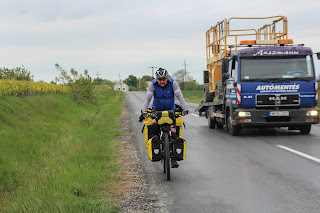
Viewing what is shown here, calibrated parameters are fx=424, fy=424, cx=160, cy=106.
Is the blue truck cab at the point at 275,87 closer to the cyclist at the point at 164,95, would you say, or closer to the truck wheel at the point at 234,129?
the truck wheel at the point at 234,129

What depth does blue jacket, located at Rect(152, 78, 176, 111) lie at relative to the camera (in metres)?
7.50

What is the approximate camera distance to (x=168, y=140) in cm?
727

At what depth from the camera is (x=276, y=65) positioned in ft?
42.4

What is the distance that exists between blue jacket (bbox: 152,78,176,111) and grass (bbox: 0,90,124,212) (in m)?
1.53

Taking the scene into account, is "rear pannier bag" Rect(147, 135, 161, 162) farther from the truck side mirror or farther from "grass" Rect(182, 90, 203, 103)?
"grass" Rect(182, 90, 203, 103)

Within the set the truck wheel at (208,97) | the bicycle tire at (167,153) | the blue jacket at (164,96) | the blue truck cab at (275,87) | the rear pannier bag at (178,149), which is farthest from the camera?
the truck wheel at (208,97)

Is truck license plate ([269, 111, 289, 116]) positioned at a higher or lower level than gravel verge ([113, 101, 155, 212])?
higher

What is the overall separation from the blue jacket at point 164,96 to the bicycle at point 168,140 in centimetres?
21

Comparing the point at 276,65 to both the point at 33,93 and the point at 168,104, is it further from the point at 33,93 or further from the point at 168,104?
the point at 33,93

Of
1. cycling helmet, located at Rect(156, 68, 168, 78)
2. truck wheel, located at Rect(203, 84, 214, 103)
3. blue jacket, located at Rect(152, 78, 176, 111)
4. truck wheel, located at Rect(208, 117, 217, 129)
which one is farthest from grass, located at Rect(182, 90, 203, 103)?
cycling helmet, located at Rect(156, 68, 168, 78)

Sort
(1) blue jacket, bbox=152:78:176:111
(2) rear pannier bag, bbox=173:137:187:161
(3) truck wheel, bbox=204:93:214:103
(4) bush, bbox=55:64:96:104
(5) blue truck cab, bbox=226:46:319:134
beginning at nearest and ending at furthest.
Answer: (2) rear pannier bag, bbox=173:137:187:161 → (1) blue jacket, bbox=152:78:176:111 → (5) blue truck cab, bbox=226:46:319:134 → (3) truck wheel, bbox=204:93:214:103 → (4) bush, bbox=55:64:96:104

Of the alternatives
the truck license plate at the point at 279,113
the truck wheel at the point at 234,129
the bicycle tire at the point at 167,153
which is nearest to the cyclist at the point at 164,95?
the bicycle tire at the point at 167,153

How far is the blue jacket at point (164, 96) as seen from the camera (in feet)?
24.6

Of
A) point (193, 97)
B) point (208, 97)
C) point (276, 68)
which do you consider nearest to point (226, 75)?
point (276, 68)
